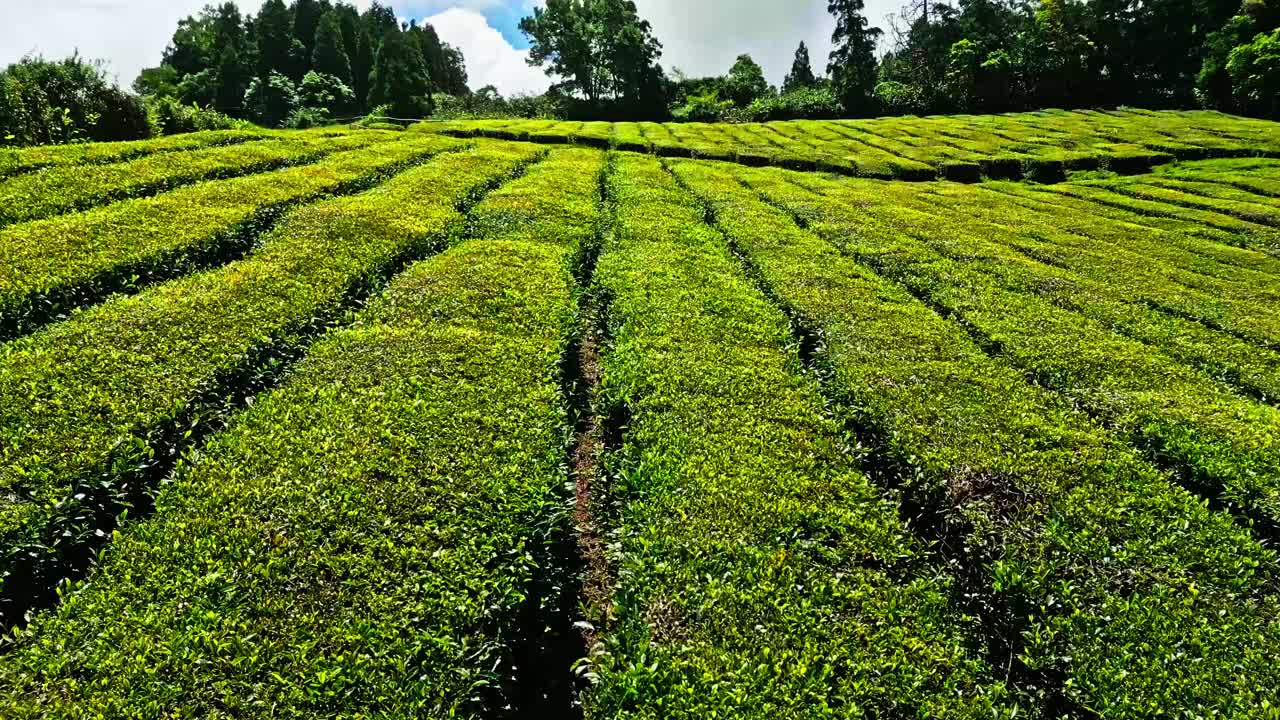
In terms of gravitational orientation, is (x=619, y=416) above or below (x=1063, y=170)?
below

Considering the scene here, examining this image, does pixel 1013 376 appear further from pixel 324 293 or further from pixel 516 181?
pixel 516 181

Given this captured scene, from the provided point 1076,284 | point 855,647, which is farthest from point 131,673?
point 1076,284

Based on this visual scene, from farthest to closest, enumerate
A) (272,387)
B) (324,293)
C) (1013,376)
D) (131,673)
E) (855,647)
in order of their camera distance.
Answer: (324,293), (1013,376), (272,387), (855,647), (131,673)

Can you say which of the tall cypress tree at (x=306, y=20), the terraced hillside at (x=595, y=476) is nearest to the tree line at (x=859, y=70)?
the tall cypress tree at (x=306, y=20)

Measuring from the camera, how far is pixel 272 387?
1028cm

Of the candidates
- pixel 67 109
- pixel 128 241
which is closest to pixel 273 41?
pixel 67 109

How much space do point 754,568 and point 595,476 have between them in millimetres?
3183

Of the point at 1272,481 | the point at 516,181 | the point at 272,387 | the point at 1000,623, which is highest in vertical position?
the point at 516,181

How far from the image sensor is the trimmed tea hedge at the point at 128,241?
11547mm

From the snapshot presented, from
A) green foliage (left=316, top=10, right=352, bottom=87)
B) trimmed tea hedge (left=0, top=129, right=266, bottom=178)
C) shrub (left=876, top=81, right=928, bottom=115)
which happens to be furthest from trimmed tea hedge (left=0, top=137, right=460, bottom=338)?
green foliage (left=316, top=10, right=352, bottom=87)

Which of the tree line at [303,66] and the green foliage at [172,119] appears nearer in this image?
the green foliage at [172,119]

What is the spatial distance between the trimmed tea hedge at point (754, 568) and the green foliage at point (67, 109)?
29044 millimetres

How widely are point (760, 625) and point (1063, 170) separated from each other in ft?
134

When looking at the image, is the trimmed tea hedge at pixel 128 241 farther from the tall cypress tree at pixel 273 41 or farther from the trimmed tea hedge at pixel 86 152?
the tall cypress tree at pixel 273 41
